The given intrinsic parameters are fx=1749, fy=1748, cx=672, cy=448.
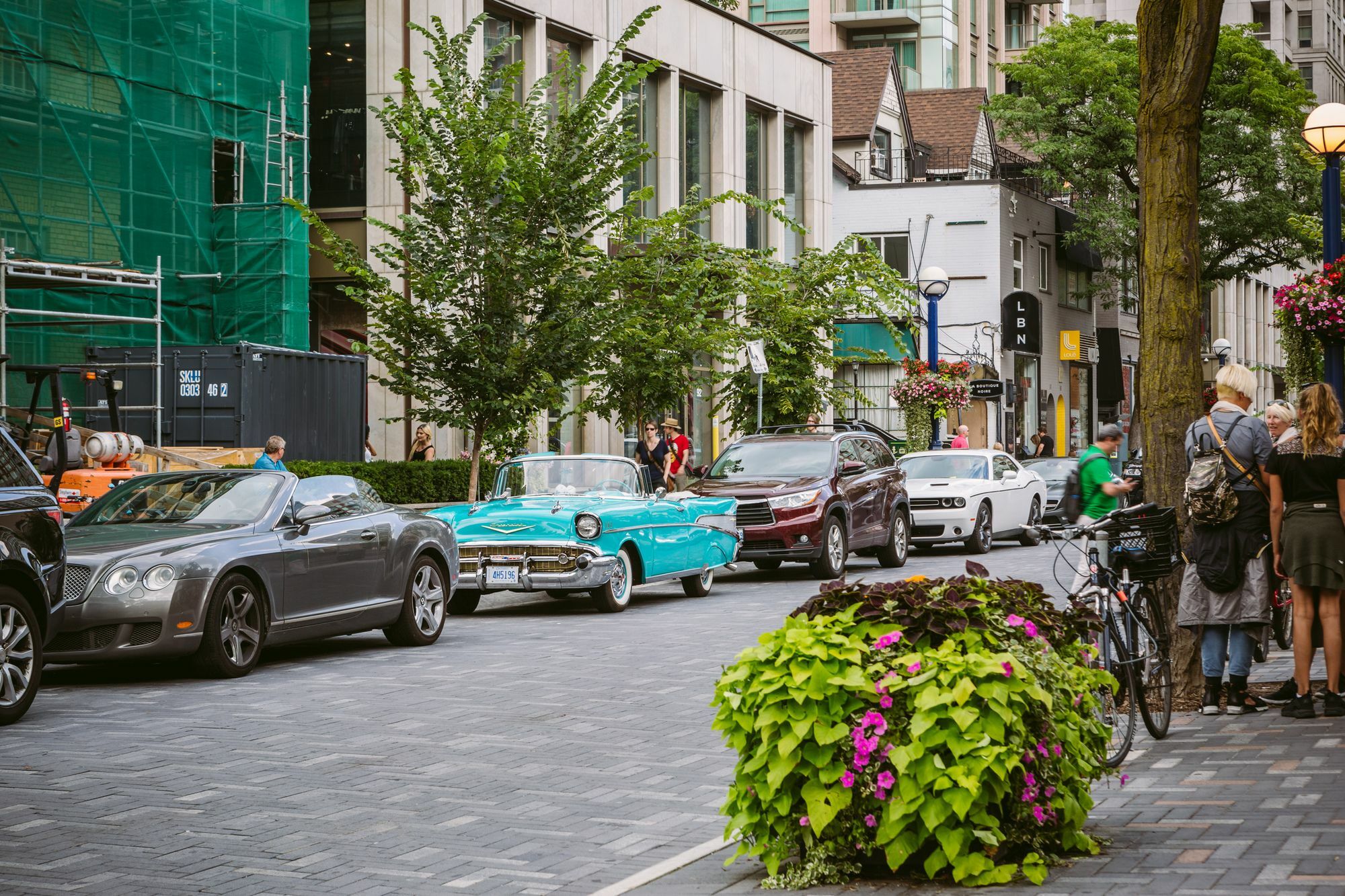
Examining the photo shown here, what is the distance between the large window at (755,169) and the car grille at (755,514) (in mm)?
22523

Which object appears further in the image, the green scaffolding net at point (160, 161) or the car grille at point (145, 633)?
the green scaffolding net at point (160, 161)

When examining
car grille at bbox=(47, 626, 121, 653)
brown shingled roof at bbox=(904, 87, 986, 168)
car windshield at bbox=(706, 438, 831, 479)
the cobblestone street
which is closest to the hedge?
car windshield at bbox=(706, 438, 831, 479)

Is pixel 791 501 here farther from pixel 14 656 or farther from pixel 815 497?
pixel 14 656

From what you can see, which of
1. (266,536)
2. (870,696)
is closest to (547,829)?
(870,696)

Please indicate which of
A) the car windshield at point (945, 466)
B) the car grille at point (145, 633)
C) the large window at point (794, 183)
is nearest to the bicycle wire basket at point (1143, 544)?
the car grille at point (145, 633)

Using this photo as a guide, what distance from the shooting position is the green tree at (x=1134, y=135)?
51469 mm

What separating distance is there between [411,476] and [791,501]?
25.7ft

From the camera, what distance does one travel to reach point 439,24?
2411cm

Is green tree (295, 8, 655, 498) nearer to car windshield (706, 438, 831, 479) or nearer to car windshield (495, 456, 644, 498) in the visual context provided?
car windshield (706, 438, 831, 479)

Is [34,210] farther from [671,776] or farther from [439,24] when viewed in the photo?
[671,776]

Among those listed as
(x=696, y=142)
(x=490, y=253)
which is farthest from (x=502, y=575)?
(x=696, y=142)

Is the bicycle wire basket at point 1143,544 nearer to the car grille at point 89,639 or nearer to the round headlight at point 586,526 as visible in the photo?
the car grille at point 89,639

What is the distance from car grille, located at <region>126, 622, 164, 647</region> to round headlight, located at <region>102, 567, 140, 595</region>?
247 millimetres

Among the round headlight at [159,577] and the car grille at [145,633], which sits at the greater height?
the round headlight at [159,577]
